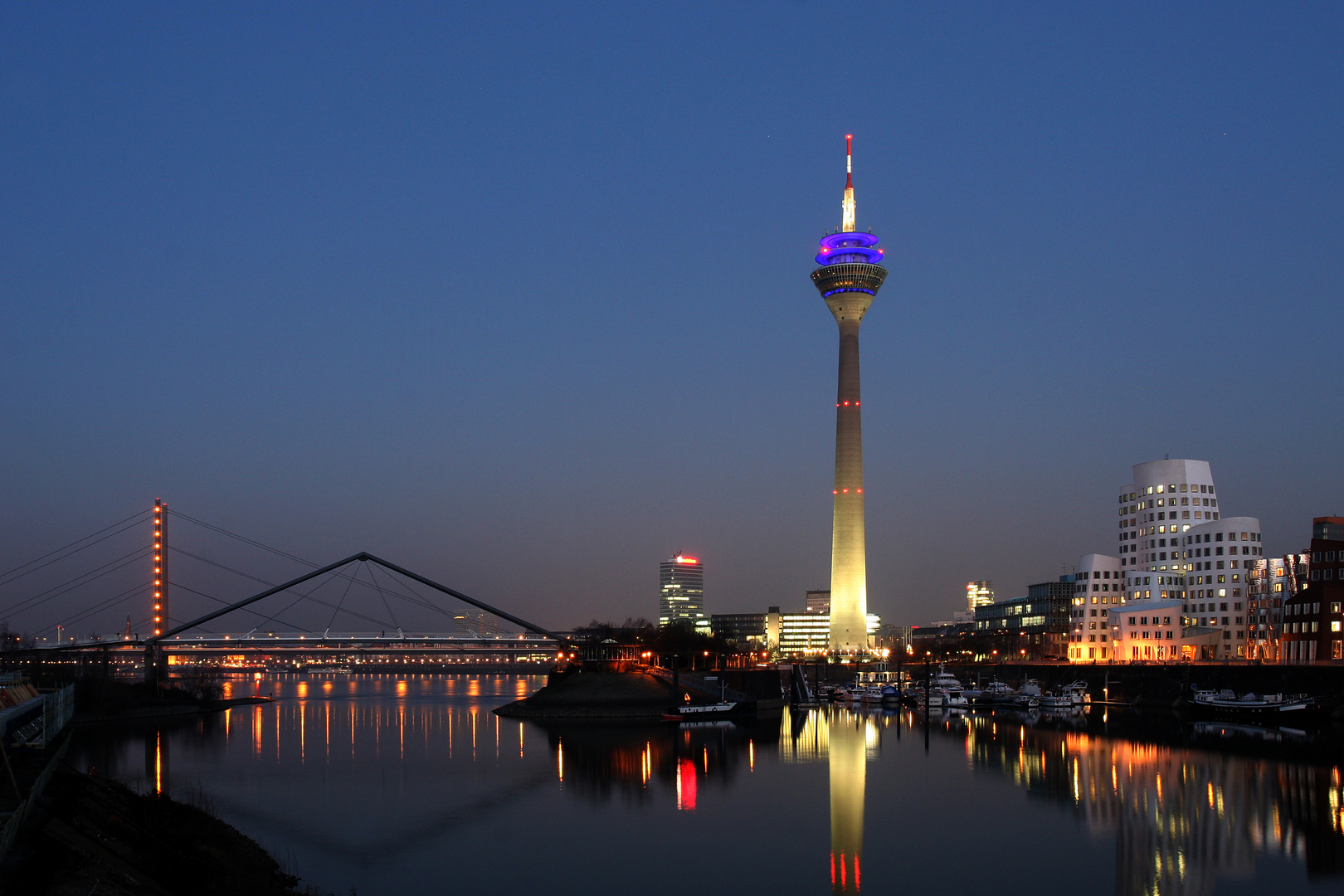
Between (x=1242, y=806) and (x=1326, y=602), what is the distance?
2058 inches

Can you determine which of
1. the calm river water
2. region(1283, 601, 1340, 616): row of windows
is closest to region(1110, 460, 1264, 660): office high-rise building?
region(1283, 601, 1340, 616): row of windows

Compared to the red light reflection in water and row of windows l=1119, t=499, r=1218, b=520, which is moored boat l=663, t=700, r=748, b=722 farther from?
row of windows l=1119, t=499, r=1218, b=520

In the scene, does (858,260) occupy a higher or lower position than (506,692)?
higher

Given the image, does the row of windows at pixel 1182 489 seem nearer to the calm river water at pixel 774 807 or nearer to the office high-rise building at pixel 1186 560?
the office high-rise building at pixel 1186 560

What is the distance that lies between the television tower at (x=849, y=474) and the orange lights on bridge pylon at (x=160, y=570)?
82.0 m

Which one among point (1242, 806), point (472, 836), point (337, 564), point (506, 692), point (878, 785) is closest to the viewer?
point (472, 836)

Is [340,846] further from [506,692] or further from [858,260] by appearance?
[858,260]

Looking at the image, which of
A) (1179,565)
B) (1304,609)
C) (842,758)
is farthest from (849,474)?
(842,758)

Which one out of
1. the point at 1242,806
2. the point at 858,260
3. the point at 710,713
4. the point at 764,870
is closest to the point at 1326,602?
the point at 710,713

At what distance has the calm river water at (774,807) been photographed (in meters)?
28.0

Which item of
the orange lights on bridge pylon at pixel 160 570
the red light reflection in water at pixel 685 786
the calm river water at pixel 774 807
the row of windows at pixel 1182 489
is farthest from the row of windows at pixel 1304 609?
the orange lights on bridge pylon at pixel 160 570

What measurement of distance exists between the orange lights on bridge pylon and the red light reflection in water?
5812 cm

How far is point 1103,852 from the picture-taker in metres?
30.6

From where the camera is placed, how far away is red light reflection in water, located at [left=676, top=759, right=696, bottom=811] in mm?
38562
